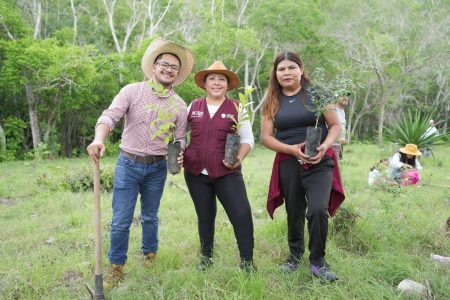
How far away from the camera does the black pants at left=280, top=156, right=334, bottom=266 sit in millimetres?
3184

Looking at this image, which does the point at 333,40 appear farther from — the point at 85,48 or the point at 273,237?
the point at 273,237

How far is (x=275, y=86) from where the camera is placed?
347 centimetres

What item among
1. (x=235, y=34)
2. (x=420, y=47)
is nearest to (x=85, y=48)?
(x=235, y=34)

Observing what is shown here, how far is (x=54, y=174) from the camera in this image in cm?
874

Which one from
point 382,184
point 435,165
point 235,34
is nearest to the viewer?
point 382,184

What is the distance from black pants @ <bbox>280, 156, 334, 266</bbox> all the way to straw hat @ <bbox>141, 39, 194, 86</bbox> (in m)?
1.22

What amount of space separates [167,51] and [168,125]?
2.30ft

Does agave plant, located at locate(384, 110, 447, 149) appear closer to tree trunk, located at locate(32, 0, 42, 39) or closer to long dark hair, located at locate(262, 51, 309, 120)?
long dark hair, located at locate(262, 51, 309, 120)

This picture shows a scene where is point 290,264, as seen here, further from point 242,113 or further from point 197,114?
point 197,114

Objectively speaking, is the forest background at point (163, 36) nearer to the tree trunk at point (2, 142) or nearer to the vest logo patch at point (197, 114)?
the tree trunk at point (2, 142)

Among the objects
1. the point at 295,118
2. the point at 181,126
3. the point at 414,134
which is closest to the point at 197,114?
the point at 181,126

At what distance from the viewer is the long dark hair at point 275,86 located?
3379 millimetres

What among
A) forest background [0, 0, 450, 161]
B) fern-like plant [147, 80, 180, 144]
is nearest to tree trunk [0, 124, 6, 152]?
forest background [0, 0, 450, 161]

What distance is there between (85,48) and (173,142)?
1420cm
